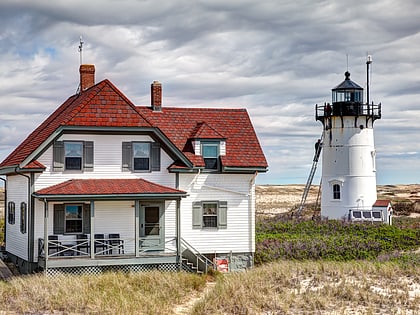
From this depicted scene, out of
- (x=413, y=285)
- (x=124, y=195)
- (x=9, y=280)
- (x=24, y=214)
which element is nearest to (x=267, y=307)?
(x=413, y=285)

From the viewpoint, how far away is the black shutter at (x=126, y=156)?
25.1 m

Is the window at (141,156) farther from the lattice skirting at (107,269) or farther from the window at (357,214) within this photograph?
the window at (357,214)

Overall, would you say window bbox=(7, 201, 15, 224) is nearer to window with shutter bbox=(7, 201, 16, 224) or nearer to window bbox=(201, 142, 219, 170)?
window with shutter bbox=(7, 201, 16, 224)

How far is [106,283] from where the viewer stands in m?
20.9

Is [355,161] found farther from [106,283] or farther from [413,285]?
[106,283]

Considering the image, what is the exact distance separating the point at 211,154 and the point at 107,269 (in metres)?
6.34

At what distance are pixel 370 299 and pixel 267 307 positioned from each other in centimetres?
293

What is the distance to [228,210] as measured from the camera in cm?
2658

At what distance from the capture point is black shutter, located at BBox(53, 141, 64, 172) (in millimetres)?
24125

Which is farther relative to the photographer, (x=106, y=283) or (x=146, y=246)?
(x=146, y=246)

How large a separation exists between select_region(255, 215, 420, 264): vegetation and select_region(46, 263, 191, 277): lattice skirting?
493cm

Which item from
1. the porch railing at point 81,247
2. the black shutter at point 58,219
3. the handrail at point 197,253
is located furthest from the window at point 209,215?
the black shutter at point 58,219

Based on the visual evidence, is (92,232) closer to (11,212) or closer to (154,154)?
(154,154)

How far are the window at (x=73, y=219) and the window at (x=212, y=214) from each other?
455 centimetres
